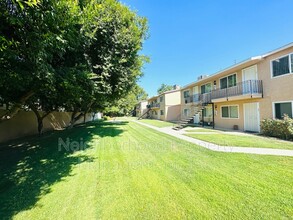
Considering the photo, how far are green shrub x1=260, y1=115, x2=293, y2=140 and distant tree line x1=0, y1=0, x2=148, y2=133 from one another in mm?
9898

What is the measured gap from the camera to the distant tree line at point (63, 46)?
371cm

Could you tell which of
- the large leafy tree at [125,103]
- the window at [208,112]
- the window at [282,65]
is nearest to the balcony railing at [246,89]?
the window at [282,65]

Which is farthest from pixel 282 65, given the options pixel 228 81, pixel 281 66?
pixel 228 81

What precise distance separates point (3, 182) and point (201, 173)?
607 cm

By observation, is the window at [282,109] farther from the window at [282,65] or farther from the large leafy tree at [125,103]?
the large leafy tree at [125,103]

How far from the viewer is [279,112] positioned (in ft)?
38.3

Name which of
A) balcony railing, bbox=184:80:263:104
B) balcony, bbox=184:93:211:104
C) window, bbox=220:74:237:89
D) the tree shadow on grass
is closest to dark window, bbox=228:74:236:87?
window, bbox=220:74:237:89

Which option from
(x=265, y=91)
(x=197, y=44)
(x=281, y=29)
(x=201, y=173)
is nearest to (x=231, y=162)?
(x=201, y=173)

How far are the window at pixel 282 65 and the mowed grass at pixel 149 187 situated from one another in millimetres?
7630

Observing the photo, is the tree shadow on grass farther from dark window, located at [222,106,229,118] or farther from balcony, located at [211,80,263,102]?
dark window, located at [222,106,229,118]

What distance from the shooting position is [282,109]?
1147cm

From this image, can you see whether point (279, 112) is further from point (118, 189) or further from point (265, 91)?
point (118, 189)

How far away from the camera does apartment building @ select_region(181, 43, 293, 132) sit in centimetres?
1117

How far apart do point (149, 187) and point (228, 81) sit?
1576 cm
